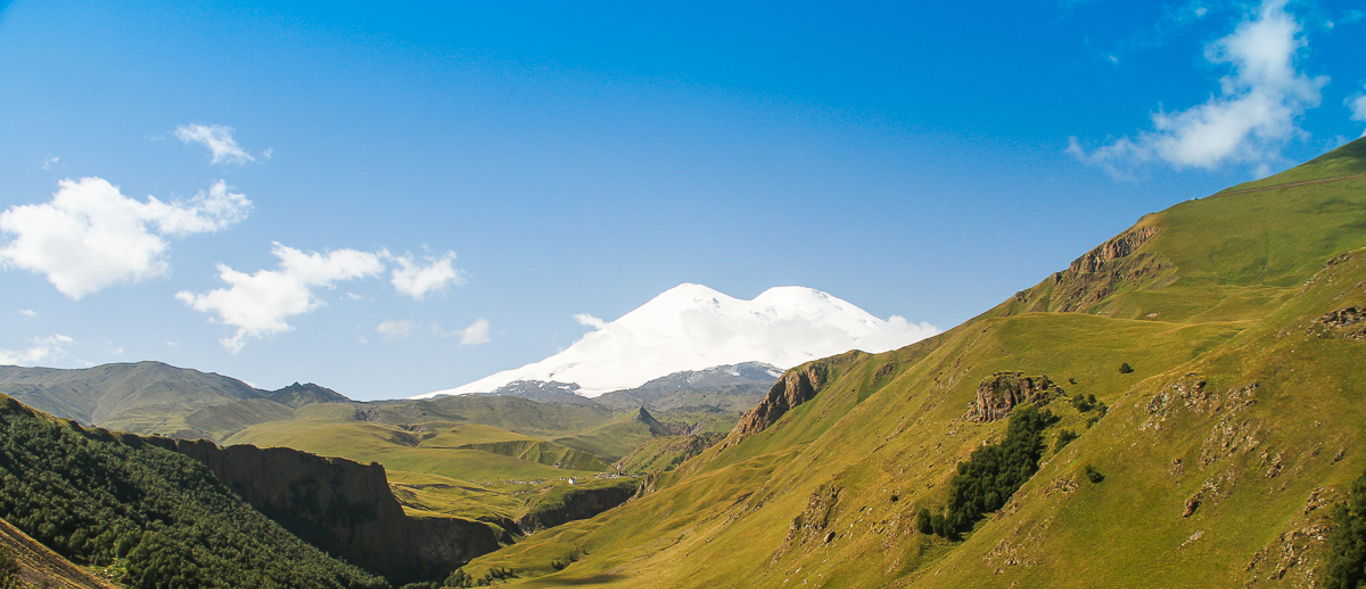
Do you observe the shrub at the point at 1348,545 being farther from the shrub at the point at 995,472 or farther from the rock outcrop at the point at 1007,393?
the rock outcrop at the point at 1007,393

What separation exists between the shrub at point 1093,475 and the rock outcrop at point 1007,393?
34.2 metres

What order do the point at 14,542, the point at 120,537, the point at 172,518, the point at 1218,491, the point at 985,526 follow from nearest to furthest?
1. the point at 1218,491
2. the point at 985,526
3. the point at 14,542
4. the point at 120,537
5. the point at 172,518

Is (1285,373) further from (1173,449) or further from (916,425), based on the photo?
(916,425)

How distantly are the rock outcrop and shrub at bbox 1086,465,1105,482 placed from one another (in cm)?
3418

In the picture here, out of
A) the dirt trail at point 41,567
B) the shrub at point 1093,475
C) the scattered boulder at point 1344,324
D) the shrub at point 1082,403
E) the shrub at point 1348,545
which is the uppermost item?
the scattered boulder at point 1344,324

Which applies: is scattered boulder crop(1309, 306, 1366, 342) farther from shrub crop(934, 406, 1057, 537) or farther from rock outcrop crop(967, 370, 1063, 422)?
rock outcrop crop(967, 370, 1063, 422)

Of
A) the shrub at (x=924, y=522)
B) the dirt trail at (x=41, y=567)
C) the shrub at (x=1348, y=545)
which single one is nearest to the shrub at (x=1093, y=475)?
the shrub at (x=924, y=522)

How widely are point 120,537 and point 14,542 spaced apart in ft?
163

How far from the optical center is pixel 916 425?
16875 centimetres

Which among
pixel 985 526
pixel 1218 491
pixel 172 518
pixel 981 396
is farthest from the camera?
pixel 172 518

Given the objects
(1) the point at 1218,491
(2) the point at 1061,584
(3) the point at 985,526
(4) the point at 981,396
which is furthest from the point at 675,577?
(1) the point at 1218,491

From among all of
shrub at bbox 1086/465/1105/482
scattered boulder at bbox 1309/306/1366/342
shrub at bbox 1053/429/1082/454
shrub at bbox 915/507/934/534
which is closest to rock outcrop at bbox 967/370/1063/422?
shrub at bbox 1053/429/1082/454

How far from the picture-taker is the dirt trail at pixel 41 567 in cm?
10556

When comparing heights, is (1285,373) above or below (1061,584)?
above
